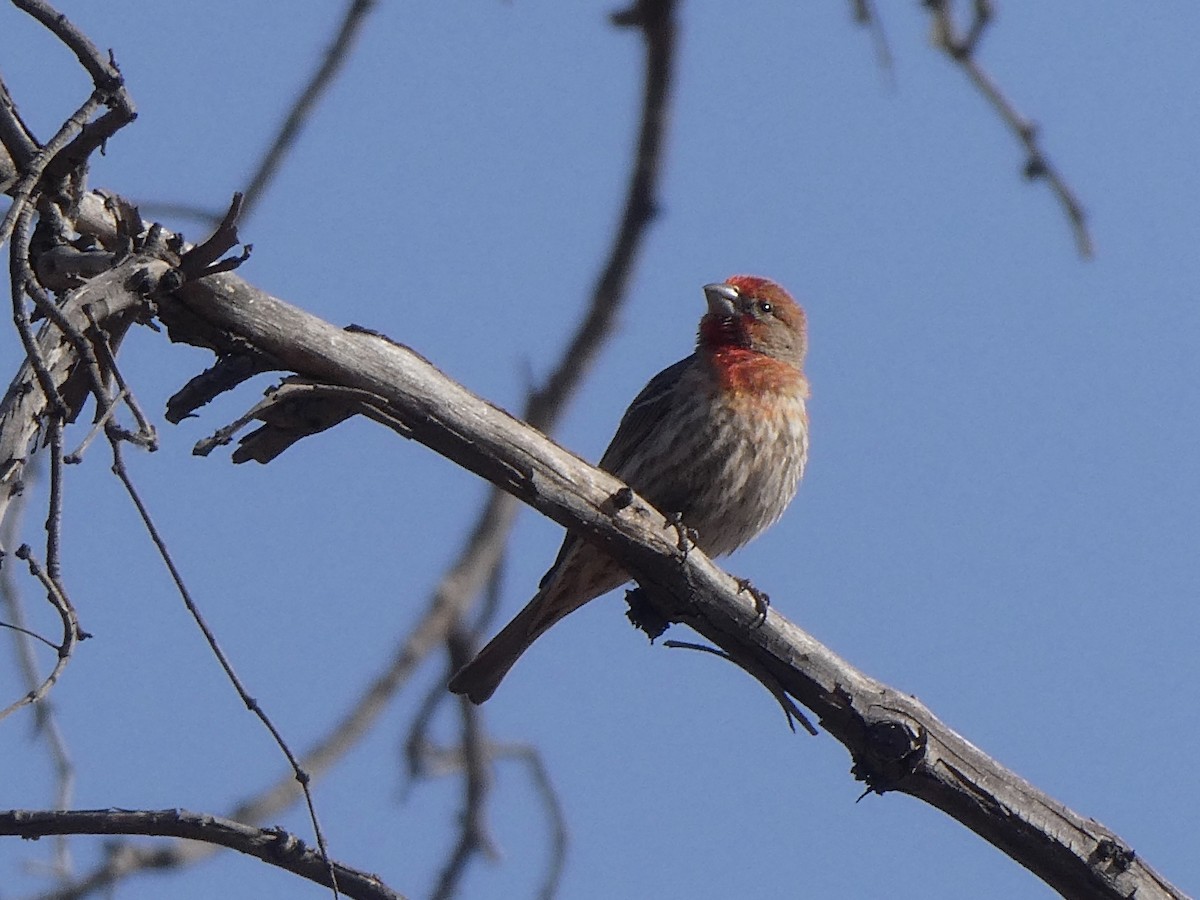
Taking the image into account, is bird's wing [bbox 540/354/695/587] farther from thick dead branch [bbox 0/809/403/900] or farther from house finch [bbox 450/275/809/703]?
thick dead branch [bbox 0/809/403/900]

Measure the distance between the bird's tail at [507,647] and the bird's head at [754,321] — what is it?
1704mm

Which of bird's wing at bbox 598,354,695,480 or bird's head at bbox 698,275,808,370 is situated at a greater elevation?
bird's head at bbox 698,275,808,370

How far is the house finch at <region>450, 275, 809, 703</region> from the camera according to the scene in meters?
6.87

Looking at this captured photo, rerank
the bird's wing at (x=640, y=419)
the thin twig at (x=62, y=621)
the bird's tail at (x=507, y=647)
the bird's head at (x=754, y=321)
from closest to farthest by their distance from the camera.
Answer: the thin twig at (x=62, y=621)
the bird's tail at (x=507, y=647)
the bird's wing at (x=640, y=419)
the bird's head at (x=754, y=321)

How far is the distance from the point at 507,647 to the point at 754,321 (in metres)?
2.24

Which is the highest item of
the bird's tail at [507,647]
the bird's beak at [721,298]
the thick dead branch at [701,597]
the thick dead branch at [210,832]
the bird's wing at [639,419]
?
the bird's beak at [721,298]

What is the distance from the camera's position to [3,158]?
4023mm

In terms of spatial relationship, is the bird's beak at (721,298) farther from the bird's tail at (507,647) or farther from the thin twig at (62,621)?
the thin twig at (62,621)

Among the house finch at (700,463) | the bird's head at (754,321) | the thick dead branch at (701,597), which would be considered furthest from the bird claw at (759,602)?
the bird's head at (754,321)

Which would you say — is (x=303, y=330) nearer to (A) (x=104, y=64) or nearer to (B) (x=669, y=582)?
(A) (x=104, y=64)

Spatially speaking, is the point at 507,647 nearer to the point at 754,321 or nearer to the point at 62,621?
the point at 754,321

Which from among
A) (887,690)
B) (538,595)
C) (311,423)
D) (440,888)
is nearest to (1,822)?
(311,423)

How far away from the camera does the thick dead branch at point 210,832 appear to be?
11.8 ft

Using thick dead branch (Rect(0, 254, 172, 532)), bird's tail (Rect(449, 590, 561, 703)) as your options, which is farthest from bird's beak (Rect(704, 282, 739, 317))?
thick dead branch (Rect(0, 254, 172, 532))
